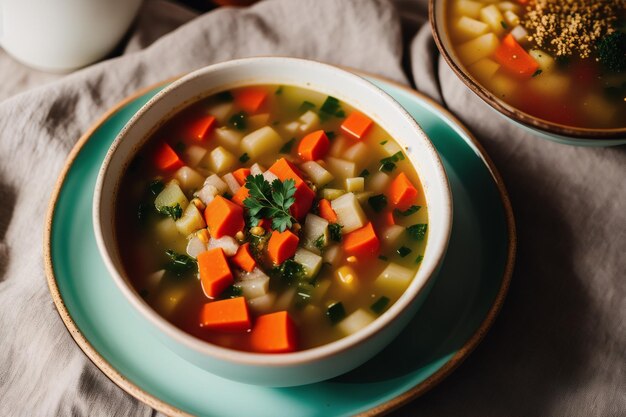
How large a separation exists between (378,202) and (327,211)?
0.19 meters

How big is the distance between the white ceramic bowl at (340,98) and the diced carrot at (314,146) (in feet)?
0.63

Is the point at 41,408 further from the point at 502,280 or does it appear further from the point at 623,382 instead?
the point at 623,382

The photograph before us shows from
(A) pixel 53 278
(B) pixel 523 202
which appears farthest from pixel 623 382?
(A) pixel 53 278

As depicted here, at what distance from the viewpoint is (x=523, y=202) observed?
268 centimetres

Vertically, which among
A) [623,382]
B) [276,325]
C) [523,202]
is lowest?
[623,382]

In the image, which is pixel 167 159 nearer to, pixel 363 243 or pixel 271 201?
pixel 271 201

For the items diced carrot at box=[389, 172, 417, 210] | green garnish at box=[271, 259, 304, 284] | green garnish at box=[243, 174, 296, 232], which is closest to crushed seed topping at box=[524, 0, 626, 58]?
diced carrot at box=[389, 172, 417, 210]

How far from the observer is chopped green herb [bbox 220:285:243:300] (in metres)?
2.11

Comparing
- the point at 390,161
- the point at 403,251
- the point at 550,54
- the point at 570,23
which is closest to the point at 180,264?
the point at 403,251

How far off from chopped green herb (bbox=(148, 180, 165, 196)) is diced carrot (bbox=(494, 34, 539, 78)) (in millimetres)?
1466

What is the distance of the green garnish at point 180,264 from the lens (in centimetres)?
217

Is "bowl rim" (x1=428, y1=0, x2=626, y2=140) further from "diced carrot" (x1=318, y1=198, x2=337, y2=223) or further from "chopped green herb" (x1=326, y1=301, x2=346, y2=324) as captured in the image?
"chopped green herb" (x1=326, y1=301, x2=346, y2=324)

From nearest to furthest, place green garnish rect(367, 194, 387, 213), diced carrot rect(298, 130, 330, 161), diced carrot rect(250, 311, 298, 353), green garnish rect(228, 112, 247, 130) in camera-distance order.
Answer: diced carrot rect(250, 311, 298, 353)
green garnish rect(367, 194, 387, 213)
diced carrot rect(298, 130, 330, 161)
green garnish rect(228, 112, 247, 130)

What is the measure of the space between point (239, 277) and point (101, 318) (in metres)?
0.49
